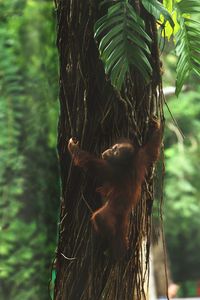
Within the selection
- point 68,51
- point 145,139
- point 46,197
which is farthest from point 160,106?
point 46,197

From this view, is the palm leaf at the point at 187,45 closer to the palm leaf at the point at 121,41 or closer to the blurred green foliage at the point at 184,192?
the palm leaf at the point at 121,41

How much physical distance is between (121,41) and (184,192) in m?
3.05

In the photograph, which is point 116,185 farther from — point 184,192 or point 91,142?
point 184,192

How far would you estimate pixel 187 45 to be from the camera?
3.45 ft

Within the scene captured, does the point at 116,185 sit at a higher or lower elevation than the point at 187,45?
lower

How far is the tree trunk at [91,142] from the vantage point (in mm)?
1017

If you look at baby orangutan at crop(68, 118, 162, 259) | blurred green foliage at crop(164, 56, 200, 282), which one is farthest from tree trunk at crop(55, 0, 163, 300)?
blurred green foliage at crop(164, 56, 200, 282)

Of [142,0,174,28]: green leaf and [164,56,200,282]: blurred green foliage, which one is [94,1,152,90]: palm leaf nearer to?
[142,0,174,28]: green leaf

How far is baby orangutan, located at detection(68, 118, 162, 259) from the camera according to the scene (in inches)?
39.3

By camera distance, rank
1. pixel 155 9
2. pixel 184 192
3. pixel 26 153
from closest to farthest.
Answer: pixel 155 9
pixel 26 153
pixel 184 192

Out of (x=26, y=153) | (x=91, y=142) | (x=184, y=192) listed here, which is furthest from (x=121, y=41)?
(x=184, y=192)

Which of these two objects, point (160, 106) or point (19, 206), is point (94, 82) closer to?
point (160, 106)

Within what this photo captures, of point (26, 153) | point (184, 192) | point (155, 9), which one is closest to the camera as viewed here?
point (155, 9)

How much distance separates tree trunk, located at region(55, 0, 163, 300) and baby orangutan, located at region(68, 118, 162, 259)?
0.02 metres
